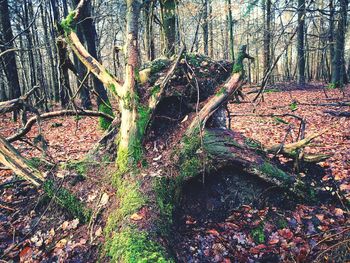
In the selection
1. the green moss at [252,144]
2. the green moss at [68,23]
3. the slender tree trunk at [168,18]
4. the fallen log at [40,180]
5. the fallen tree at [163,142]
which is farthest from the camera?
the slender tree trunk at [168,18]

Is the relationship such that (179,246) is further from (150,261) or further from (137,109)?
(137,109)

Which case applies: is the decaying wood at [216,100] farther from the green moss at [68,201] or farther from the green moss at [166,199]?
the green moss at [68,201]

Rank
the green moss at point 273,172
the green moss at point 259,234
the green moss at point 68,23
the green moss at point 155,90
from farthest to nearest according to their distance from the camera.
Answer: the green moss at point 68,23
the green moss at point 155,90
the green moss at point 273,172
the green moss at point 259,234

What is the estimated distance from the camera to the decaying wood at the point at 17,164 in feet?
12.0

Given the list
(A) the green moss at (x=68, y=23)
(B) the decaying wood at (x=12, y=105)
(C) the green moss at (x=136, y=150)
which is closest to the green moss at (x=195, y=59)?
(C) the green moss at (x=136, y=150)

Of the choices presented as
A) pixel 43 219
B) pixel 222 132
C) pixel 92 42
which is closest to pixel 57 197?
pixel 43 219

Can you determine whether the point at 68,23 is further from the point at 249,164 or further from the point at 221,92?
the point at 249,164

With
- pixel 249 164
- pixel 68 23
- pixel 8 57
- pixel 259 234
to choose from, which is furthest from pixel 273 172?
pixel 8 57

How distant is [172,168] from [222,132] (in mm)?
1111

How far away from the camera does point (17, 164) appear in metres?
3.72

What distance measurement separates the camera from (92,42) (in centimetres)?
914

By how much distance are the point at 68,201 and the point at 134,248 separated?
1.45 m

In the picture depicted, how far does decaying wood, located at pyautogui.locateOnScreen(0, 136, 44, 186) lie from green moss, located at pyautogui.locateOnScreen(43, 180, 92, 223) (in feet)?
0.57

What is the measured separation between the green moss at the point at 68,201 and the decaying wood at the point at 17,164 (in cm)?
17
